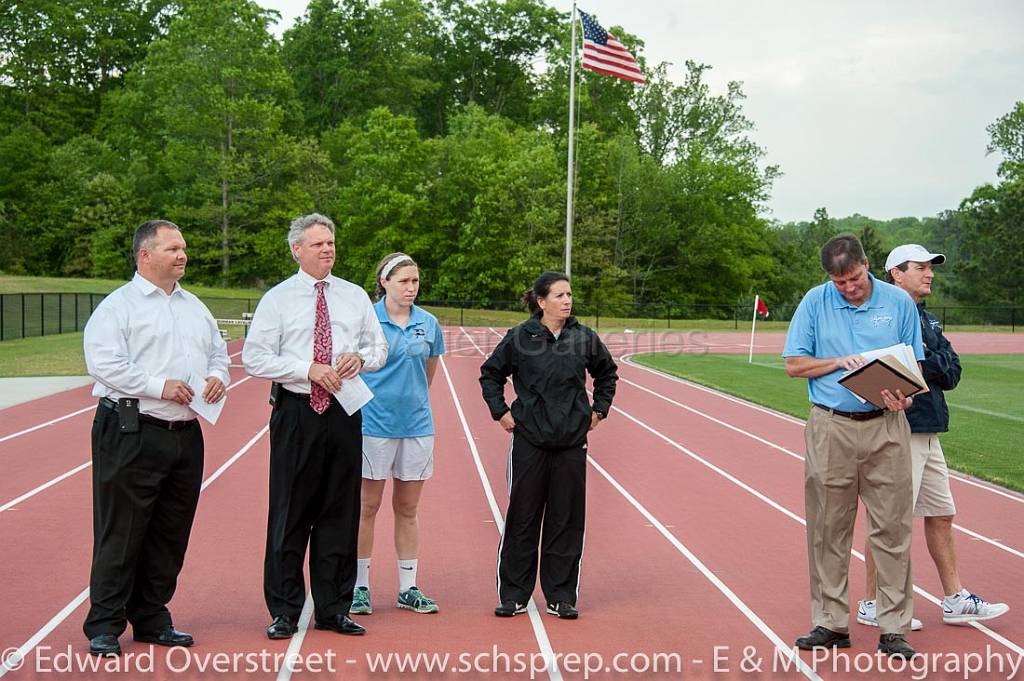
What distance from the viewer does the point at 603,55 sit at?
29.2 metres

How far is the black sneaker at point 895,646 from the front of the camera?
5309 mm

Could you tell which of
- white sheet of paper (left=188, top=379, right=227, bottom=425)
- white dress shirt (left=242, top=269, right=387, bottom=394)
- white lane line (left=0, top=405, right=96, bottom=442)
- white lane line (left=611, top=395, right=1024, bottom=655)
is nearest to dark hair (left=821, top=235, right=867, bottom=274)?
white lane line (left=611, top=395, right=1024, bottom=655)

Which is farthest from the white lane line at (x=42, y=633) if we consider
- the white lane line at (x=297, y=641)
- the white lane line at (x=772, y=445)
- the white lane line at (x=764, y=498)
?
the white lane line at (x=772, y=445)

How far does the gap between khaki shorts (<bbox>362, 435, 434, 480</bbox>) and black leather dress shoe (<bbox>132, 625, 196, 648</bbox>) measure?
1266 millimetres

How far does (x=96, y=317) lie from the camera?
537 centimetres

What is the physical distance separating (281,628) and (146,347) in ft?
5.01

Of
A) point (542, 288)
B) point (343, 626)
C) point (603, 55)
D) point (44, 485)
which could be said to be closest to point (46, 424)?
point (44, 485)

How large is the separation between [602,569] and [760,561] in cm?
109

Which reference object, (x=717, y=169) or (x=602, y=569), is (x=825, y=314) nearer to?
(x=602, y=569)

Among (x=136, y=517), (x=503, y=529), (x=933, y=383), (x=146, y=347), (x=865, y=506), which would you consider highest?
(x=146, y=347)

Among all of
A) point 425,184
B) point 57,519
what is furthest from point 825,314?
point 425,184

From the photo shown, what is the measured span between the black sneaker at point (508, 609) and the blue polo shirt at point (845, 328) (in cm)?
194

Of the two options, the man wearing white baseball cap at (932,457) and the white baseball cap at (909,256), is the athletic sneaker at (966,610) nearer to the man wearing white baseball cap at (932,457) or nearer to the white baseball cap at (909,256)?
the man wearing white baseball cap at (932,457)

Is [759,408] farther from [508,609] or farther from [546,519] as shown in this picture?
[508,609]
